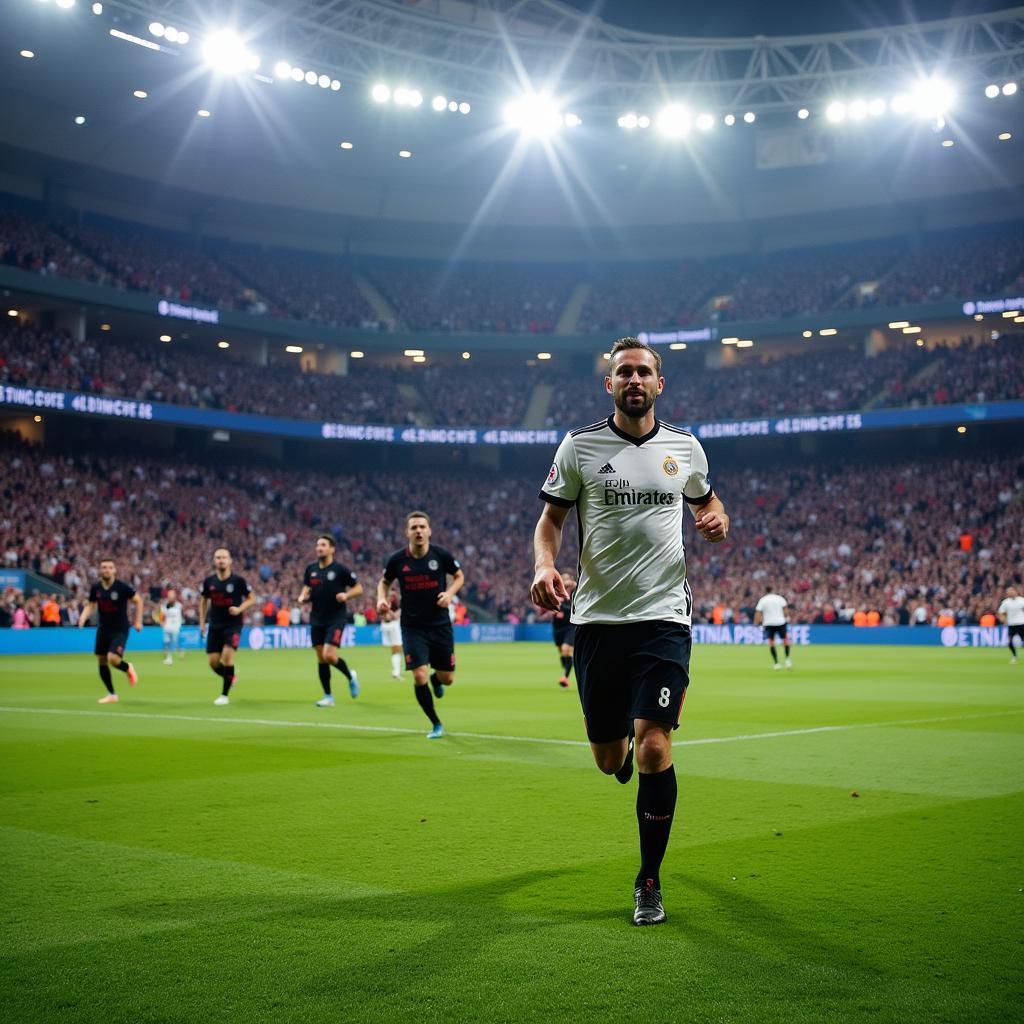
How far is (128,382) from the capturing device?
5247 centimetres

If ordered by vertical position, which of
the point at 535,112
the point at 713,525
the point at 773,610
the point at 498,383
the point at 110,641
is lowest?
the point at 110,641

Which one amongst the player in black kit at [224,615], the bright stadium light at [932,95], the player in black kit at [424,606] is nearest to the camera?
the player in black kit at [424,606]

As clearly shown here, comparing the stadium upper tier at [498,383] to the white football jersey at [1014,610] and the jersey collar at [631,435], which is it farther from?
the jersey collar at [631,435]

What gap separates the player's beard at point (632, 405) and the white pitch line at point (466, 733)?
7.69 m

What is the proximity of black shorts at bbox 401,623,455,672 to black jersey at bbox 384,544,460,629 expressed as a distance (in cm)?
6

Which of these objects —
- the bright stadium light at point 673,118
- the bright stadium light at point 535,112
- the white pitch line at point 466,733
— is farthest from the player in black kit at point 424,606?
the bright stadium light at point 673,118

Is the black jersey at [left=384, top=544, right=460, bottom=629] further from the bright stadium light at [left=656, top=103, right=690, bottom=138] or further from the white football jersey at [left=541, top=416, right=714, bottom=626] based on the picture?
the bright stadium light at [left=656, top=103, right=690, bottom=138]

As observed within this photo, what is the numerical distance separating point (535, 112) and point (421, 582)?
40.0 meters

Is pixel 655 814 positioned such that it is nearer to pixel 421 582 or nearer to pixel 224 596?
pixel 421 582

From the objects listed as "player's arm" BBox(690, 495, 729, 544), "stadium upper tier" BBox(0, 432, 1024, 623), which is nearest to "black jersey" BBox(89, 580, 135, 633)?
"player's arm" BBox(690, 495, 729, 544)

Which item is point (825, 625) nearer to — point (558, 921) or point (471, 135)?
point (471, 135)

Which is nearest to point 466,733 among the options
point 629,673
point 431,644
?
point 431,644

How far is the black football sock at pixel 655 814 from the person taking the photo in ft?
19.6

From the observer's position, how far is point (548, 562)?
252 inches
